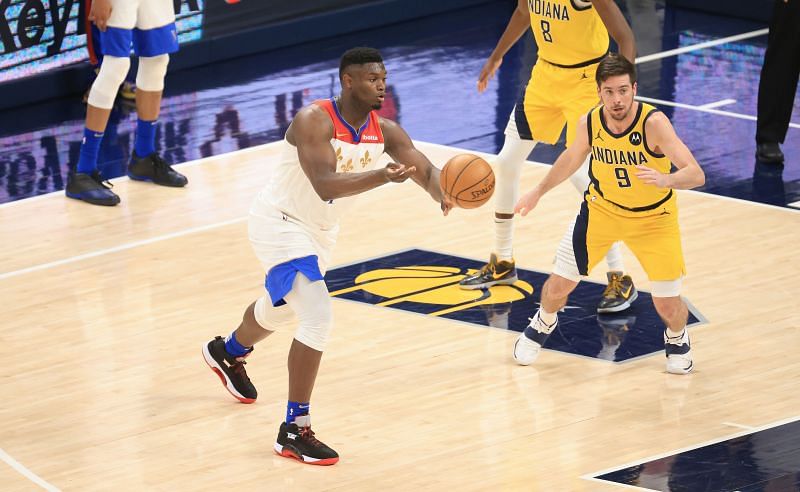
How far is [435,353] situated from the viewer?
343 inches

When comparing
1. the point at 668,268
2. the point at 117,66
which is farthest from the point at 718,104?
the point at 668,268

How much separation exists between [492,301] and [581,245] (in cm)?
126

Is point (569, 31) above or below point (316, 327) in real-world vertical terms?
above

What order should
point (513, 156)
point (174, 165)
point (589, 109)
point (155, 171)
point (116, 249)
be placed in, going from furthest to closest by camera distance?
point (174, 165) → point (155, 171) → point (116, 249) → point (513, 156) → point (589, 109)

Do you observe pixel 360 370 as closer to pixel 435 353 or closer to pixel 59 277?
pixel 435 353

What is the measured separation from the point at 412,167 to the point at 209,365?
1767mm

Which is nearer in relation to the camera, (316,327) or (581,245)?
(316,327)

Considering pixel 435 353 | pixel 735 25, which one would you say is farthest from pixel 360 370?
pixel 735 25

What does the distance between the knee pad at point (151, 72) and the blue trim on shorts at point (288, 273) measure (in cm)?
463

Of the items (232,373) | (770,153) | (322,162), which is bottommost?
(770,153)

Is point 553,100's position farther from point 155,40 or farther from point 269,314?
point 155,40

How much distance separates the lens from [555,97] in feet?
31.0

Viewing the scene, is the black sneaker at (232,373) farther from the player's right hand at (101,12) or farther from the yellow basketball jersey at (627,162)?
the player's right hand at (101,12)

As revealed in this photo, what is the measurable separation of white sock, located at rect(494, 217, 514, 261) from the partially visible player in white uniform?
302 cm
